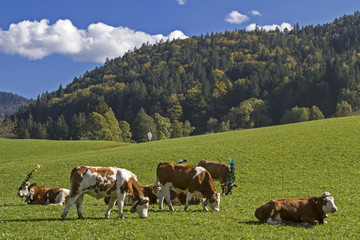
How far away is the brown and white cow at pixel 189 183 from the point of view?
17.3m

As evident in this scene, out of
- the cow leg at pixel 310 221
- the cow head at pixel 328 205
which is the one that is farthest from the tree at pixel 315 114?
the cow leg at pixel 310 221

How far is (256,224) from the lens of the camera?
1423 centimetres

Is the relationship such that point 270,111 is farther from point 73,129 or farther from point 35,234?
point 35,234

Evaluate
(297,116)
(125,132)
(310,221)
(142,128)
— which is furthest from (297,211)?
(125,132)

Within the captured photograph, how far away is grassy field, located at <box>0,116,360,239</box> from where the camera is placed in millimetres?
12969

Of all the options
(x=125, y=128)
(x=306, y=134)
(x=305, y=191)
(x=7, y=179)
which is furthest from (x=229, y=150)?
(x=125, y=128)

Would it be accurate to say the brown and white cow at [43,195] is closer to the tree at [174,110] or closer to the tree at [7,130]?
the tree at [7,130]

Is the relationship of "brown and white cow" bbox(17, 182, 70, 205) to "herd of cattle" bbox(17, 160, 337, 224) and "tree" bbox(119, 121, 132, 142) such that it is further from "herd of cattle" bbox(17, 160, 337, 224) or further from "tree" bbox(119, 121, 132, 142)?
"tree" bbox(119, 121, 132, 142)

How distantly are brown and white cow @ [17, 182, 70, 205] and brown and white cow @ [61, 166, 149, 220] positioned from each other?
639 centimetres

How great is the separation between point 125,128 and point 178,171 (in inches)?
5044

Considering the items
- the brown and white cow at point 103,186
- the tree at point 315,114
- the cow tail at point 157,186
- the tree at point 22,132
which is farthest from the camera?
the tree at point 22,132

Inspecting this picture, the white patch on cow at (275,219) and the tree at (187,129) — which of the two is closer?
the white patch on cow at (275,219)

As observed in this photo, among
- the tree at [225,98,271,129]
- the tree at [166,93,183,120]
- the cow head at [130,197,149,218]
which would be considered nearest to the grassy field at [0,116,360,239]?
the cow head at [130,197,149,218]

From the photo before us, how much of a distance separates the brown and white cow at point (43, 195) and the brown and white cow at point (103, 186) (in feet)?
21.0
